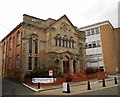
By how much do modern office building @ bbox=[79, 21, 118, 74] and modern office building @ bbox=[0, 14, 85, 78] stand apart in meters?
10.7

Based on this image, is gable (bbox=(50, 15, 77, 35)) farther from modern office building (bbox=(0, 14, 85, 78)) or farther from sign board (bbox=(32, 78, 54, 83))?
sign board (bbox=(32, 78, 54, 83))

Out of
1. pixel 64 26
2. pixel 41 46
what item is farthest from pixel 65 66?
pixel 64 26

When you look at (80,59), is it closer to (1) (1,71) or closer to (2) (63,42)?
(2) (63,42)

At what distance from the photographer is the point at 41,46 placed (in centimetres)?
2556

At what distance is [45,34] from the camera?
26.4m

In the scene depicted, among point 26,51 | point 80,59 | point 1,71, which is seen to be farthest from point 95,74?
point 1,71

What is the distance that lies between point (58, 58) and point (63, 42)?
3.27 metres

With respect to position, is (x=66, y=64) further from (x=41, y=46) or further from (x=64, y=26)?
(x=64, y=26)

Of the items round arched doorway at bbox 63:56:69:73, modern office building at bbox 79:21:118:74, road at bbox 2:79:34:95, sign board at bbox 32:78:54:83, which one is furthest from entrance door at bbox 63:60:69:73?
modern office building at bbox 79:21:118:74

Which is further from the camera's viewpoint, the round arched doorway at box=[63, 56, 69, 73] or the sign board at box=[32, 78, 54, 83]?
the round arched doorway at box=[63, 56, 69, 73]

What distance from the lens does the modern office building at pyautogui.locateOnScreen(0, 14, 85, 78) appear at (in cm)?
2386

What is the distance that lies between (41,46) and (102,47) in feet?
66.2

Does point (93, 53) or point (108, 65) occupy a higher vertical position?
point (93, 53)

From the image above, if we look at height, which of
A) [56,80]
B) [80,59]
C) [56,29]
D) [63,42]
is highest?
[56,29]
